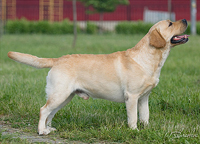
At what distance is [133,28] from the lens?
69.3ft

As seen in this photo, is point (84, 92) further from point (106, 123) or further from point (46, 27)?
point (46, 27)

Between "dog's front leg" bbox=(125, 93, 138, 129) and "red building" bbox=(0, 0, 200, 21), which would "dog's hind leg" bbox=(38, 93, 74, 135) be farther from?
"red building" bbox=(0, 0, 200, 21)

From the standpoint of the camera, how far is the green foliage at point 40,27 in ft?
71.2

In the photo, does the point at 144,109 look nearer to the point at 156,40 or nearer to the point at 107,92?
the point at 107,92

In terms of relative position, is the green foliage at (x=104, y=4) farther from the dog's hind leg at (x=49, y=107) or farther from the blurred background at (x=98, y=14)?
the dog's hind leg at (x=49, y=107)

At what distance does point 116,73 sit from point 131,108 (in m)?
0.50

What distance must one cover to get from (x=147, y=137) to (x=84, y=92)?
1.05 m

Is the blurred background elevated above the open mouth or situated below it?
above

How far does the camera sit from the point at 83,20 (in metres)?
25.9

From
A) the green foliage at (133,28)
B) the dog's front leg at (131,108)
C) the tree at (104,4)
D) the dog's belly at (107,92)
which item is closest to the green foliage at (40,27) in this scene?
the tree at (104,4)

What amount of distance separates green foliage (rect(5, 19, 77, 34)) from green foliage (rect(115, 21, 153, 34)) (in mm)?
3370

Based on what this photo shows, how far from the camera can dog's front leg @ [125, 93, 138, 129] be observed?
164 inches

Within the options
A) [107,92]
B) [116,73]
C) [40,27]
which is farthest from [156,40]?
[40,27]

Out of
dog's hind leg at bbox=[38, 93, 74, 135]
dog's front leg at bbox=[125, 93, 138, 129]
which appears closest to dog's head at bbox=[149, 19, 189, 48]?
dog's front leg at bbox=[125, 93, 138, 129]
